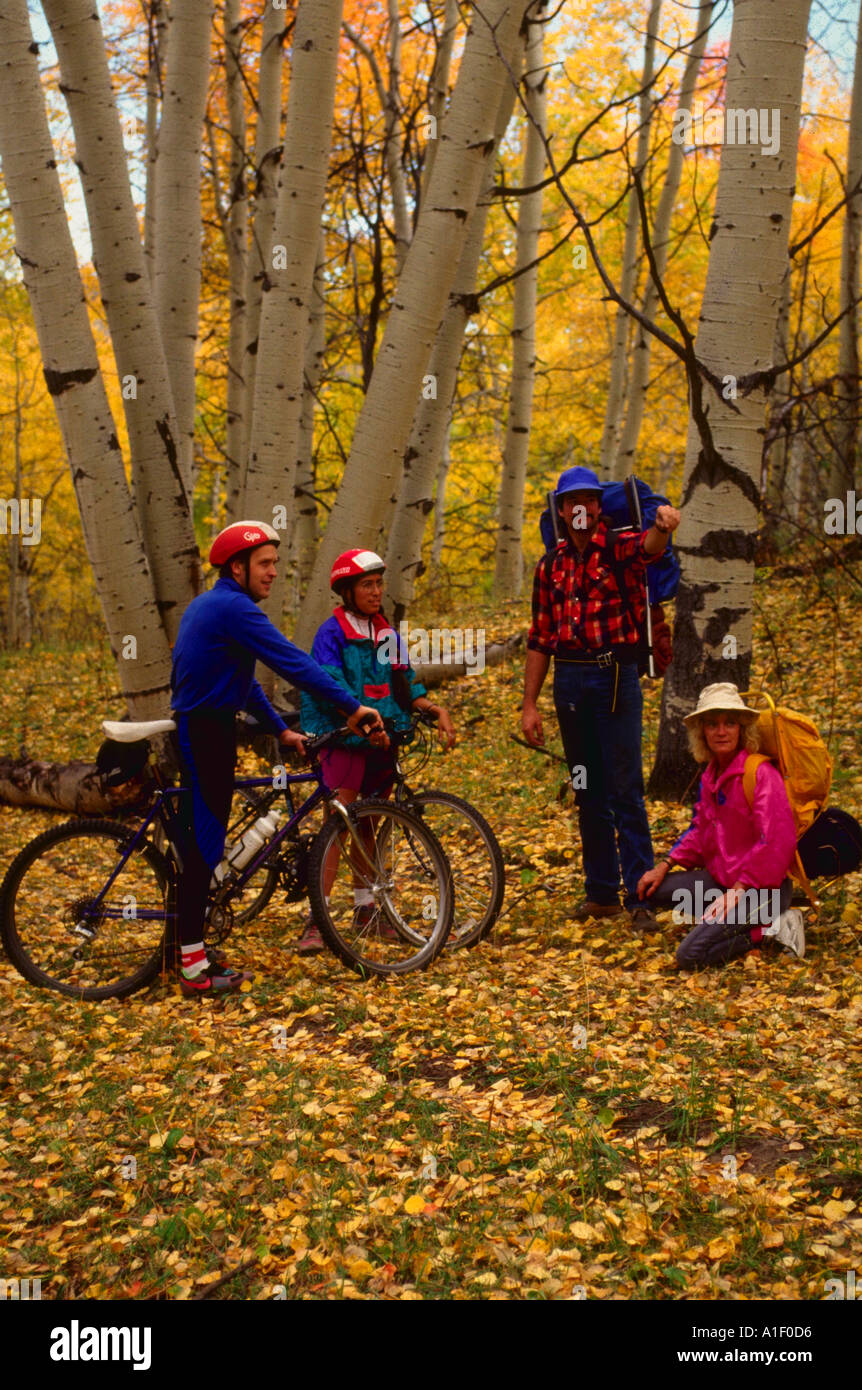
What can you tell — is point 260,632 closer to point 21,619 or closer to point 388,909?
point 388,909

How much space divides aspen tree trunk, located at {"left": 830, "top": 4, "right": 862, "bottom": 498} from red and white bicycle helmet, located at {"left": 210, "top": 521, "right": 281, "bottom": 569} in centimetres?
775

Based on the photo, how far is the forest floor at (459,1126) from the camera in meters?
2.99

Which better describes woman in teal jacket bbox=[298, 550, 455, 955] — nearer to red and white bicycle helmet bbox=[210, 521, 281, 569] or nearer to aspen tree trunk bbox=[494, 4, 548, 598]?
red and white bicycle helmet bbox=[210, 521, 281, 569]

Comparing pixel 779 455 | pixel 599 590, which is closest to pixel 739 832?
pixel 599 590

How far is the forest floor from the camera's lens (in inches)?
118

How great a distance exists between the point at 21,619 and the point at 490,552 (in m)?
12.4

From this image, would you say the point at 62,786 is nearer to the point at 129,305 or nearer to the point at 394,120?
the point at 129,305

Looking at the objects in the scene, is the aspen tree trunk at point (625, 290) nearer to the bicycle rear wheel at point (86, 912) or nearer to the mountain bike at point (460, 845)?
the mountain bike at point (460, 845)

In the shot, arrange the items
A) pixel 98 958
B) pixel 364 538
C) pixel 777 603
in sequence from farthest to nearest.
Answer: pixel 777 603, pixel 364 538, pixel 98 958

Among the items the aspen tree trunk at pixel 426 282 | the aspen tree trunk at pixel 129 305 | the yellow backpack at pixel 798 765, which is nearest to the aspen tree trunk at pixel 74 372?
the aspen tree trunk at pixel 129 305

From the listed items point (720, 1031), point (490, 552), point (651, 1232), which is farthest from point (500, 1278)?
point (490, 552)

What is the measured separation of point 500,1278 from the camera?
114 inches

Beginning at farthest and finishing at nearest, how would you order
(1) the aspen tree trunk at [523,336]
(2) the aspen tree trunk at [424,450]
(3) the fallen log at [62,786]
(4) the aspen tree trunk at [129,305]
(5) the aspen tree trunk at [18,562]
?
(5) the aspen tree trunk at [18,562] → (1) the aspen tree trunk at [523,336] → (2) the aspen tree trunk at [424,450] → (3) the fallen log at [62,786] → (4) the aspen tree trunk at [129,305]

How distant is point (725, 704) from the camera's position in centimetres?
491
